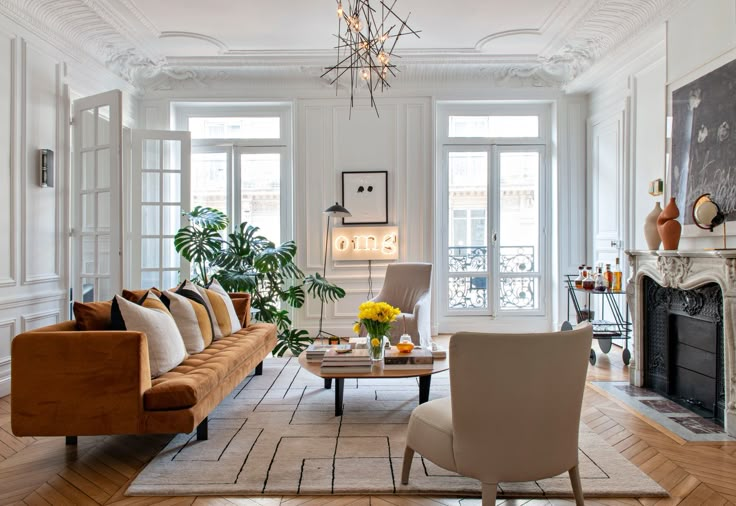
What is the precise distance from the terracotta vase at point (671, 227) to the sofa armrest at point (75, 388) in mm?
3414

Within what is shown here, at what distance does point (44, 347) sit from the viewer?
2334 mm

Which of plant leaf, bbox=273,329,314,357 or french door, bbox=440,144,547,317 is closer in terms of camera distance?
plant leaf, bbox=273,329,314,357

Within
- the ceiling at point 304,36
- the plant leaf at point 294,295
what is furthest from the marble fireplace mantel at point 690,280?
the plant leaf at point 294,295

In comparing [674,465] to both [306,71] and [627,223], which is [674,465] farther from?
[306,71]

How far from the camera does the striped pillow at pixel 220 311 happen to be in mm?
3658

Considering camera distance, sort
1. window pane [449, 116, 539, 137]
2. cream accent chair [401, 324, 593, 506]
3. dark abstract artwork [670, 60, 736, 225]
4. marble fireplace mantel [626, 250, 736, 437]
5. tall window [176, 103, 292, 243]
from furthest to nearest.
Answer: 1. window pane [449, 116, 539, 137]
2. tall window [176, 103, 292, 243]
3. dark abstract artwork [670, 60, 736, 225]
4. marble fireplace mantel [626, 250, 736, 437]
5. cream accent chair [401, 324, 593, 506]

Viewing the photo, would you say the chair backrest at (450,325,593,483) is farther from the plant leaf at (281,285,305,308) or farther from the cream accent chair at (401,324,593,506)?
the plant leaf at (281,285,305,308)

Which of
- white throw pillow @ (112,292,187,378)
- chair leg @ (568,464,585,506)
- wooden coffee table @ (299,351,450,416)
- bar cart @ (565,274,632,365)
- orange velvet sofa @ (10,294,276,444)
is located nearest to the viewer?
chair leg @ (568,464,585,506)

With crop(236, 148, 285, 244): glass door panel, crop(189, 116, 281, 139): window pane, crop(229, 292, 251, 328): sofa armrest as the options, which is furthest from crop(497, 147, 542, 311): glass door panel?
crop(229, 292, 251, 328): sofa armrest

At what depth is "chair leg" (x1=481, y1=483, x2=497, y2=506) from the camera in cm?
184

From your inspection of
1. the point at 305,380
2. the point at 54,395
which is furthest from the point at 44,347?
the point at 305,380

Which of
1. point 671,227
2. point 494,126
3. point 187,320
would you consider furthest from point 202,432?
point 494,126

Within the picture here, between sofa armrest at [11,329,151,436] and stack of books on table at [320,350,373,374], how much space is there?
1.07m

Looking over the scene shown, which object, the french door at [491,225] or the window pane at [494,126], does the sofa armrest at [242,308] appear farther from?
the window pane at [494,126]
